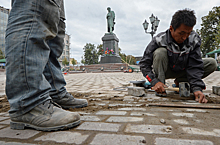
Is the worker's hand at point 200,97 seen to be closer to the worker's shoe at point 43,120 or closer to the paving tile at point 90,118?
the paving tile at point 90,118

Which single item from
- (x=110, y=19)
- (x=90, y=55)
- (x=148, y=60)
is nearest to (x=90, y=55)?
(x=90, y=55)

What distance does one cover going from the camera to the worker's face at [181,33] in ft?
6.75

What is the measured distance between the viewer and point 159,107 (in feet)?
5.93

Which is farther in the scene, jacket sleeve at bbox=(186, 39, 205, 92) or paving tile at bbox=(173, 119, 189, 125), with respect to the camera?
jacket sleeve at bbox=(186, 39, 205, 92)

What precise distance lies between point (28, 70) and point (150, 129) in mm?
1008

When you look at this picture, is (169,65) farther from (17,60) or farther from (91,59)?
(91,59)

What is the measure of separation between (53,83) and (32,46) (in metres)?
0.60

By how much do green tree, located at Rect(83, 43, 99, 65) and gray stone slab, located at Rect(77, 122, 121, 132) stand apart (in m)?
43.9

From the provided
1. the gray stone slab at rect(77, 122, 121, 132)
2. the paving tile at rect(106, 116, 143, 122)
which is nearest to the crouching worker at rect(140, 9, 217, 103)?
the paving tile at rect(106, 116, 143, 122)

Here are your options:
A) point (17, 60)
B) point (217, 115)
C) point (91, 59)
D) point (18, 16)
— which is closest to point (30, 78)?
point (17, 60)

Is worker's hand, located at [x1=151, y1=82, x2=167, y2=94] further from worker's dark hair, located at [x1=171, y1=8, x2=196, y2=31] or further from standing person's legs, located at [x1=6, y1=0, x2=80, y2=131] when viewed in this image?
standing person's legs, located at [x1=6, y1=0, x2=80, y2=131]

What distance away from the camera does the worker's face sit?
6.75 ft

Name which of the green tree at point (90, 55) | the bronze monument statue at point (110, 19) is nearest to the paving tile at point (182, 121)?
the bronze monument statue at point (110, 19)

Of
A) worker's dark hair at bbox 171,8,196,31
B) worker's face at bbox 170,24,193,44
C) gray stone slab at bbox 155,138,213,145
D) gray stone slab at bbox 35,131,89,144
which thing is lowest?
gray stone slab at bbox 35,131,89,144
